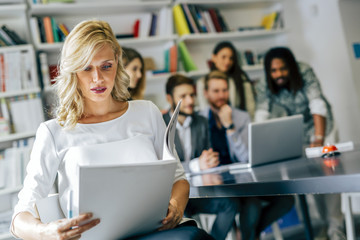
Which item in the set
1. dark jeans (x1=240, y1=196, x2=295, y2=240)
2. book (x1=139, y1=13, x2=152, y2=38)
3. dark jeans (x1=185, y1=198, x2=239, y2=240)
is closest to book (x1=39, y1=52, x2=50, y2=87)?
book (x1=139, y1=13, x2=152, y2=38)

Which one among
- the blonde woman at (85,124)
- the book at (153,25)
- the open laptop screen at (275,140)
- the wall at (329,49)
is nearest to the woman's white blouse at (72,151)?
the blonde woman at (85,124)

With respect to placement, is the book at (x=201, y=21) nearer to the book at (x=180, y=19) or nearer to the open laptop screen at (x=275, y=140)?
the book at (x=180, y=19)

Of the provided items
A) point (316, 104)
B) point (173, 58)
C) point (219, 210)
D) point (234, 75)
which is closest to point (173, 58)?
point (173, 58)

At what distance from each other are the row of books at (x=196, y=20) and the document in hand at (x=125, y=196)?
2827 mm

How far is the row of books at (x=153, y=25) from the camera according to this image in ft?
12.4

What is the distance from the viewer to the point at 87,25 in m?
1.31

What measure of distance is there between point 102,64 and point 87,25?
0.13m

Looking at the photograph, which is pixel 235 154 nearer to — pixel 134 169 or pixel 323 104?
pixel 323 104

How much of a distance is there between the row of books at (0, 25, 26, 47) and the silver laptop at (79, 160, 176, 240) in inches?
103

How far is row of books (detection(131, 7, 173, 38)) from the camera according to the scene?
12.4ft

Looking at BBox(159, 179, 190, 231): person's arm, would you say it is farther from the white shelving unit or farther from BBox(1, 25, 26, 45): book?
BBox(1, 25, 26, 45): book

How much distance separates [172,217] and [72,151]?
0.36m

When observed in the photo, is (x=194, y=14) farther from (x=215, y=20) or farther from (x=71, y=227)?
(x=71, y=227)

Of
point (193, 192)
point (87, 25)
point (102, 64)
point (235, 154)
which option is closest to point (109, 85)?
point (102, 64)
